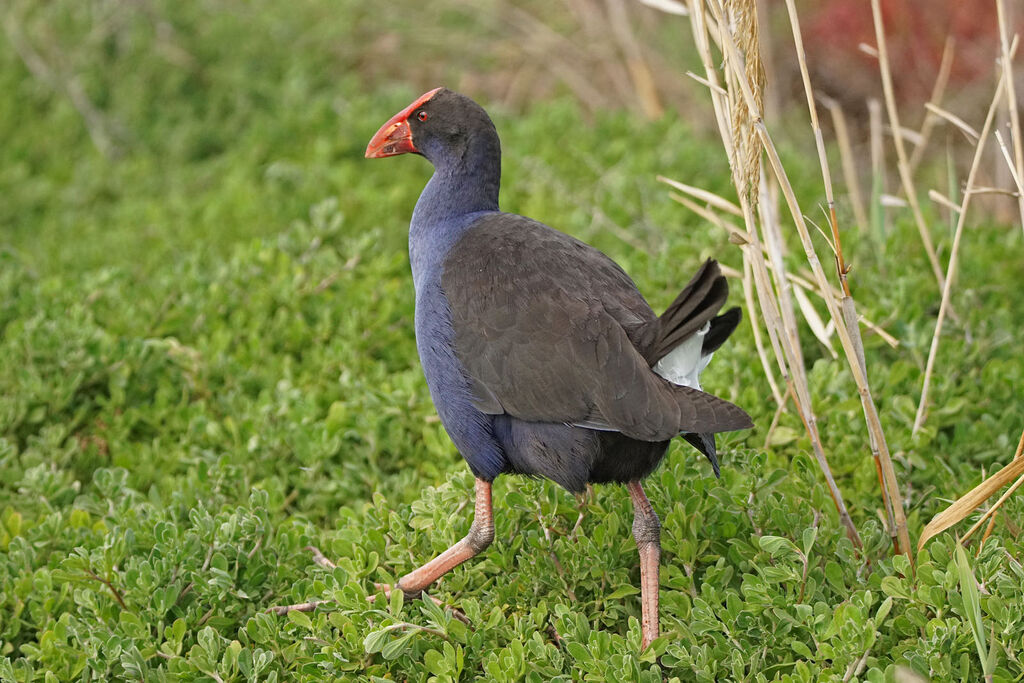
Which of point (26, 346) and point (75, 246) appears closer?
point (26, 346)

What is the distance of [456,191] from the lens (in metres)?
2.79

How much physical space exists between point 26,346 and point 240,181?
6.81 ft

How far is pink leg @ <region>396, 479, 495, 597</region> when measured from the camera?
8.29 feet

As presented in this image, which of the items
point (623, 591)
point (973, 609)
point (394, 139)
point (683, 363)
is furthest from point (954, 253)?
point (394, 139)

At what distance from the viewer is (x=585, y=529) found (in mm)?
2738

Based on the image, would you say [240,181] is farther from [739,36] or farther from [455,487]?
[739,36]

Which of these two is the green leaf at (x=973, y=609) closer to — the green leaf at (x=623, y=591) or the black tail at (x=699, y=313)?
the black tail at (x=699, y=313)

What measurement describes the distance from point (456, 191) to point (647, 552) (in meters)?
1.00

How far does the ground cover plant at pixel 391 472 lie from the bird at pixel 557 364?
0.61 ft

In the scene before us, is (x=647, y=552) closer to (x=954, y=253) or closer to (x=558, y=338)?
(x=558, y=338)

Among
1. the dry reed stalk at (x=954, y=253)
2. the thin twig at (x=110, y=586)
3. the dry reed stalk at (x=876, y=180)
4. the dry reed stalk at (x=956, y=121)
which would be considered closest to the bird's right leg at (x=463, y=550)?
the thin twig at (x=110, y=586)

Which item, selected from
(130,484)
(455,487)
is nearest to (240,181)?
(130,484)

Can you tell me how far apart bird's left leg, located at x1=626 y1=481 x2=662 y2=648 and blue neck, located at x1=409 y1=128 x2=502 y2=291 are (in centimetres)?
76

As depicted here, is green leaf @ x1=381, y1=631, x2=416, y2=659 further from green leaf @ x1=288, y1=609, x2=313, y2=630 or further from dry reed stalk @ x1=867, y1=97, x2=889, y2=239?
dry reed stalk @ x1=867, y1=97, x2=889, y2=239
